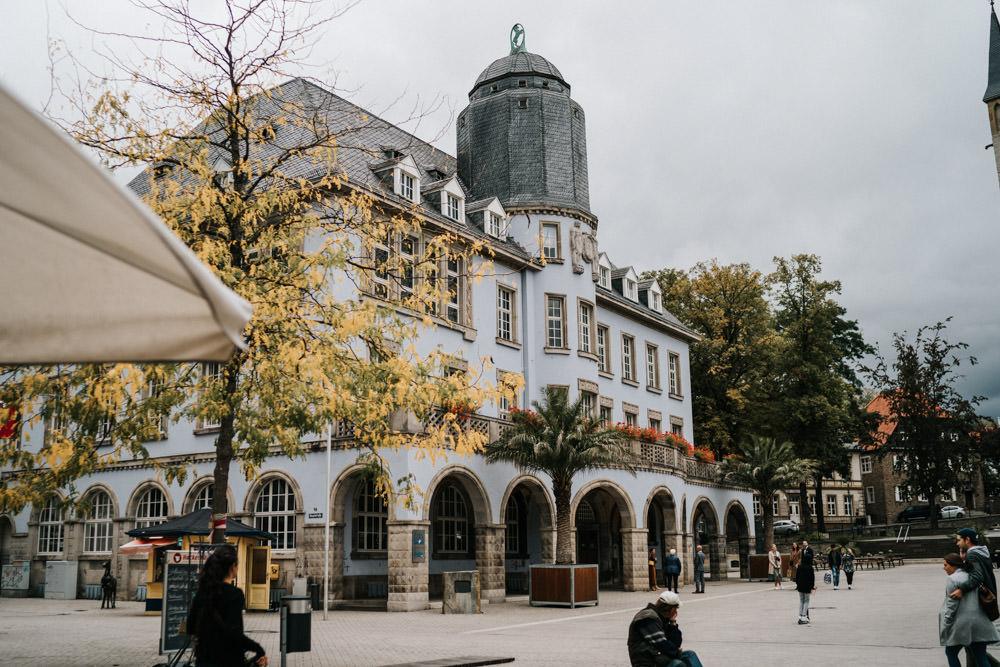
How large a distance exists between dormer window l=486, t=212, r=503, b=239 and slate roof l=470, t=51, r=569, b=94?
645cm

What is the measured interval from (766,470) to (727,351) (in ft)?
32.7

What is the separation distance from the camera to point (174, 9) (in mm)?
12234

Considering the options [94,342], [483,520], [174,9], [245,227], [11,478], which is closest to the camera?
[94,342]

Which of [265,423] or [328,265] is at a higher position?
[328,265]

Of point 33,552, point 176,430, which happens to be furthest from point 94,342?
point 33,552

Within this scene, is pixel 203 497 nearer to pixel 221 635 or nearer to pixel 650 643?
pixel 650 643

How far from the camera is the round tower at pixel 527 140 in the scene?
34.9m

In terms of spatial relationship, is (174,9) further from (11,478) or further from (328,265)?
(11,478)

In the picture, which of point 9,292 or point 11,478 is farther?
point 11,478

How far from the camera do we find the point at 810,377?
50062 mm

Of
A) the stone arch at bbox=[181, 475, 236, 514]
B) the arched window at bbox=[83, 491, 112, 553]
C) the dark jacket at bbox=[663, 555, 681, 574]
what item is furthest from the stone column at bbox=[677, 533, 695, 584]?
the arched window at bbox=[83, 491, 112, 553]

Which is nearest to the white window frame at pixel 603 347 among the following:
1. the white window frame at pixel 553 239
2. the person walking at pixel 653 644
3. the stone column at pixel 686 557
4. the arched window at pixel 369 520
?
the white window frame at pixel 553 239

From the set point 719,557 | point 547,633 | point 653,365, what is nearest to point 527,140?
point 653,365

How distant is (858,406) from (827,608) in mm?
37707
